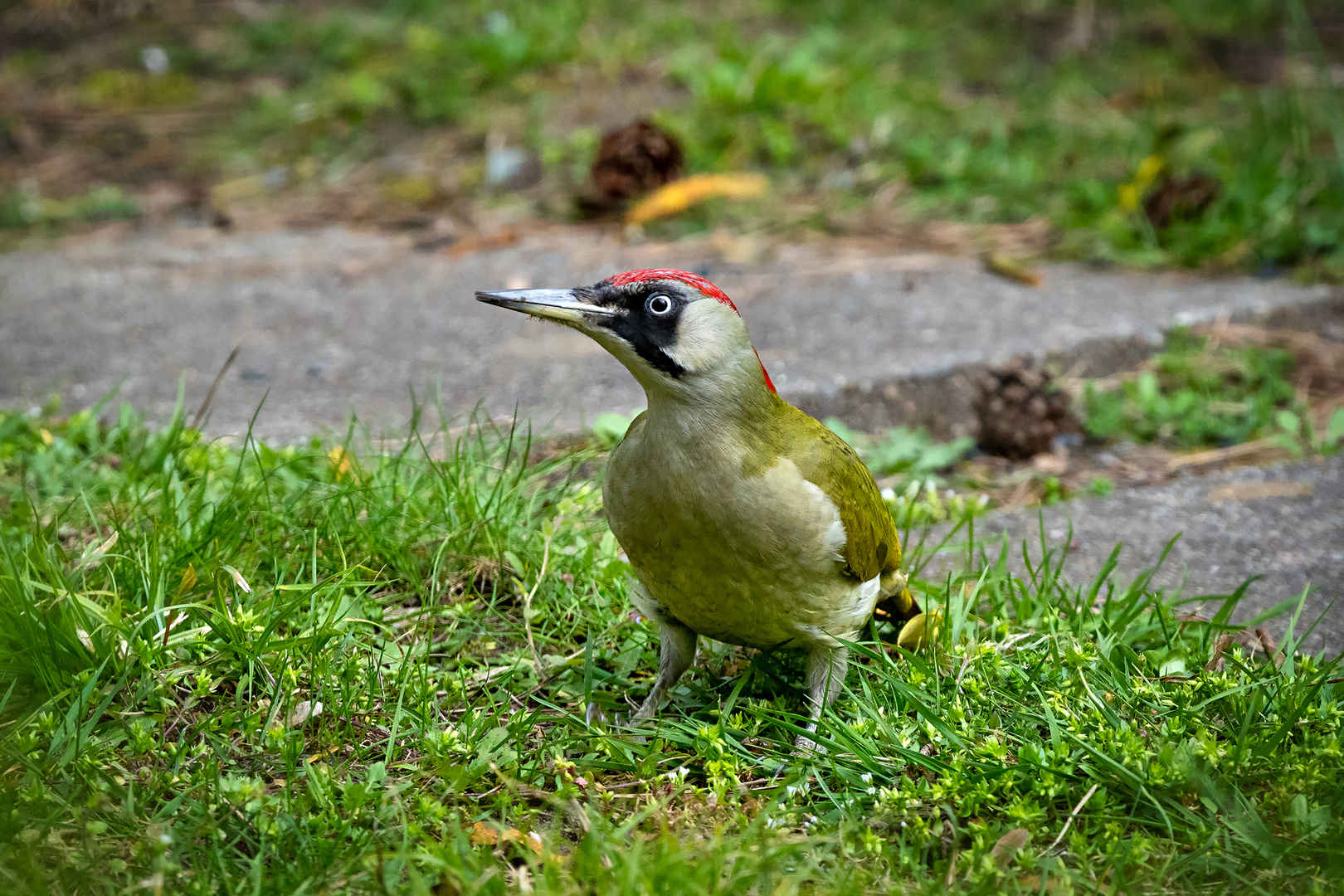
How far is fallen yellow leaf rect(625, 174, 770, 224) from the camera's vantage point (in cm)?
580

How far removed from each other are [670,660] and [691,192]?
139 inches

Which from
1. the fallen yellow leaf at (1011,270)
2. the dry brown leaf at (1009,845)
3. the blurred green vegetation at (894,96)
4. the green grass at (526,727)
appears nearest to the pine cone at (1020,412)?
the fallen yellow leaf at (1011,270)

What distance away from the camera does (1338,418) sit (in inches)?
165

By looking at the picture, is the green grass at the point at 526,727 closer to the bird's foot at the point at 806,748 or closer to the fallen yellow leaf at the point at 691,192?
the bird's foot at the point at 806,748

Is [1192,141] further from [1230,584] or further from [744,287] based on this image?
[1230,584]

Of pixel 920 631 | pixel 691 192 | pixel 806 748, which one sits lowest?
pixel 806 748

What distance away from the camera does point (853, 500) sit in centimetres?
259

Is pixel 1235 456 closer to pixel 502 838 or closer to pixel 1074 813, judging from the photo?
pixel 1074 813

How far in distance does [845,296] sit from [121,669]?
11.3ft

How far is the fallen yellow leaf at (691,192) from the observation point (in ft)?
19.0

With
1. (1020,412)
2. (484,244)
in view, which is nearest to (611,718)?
(1020,412)

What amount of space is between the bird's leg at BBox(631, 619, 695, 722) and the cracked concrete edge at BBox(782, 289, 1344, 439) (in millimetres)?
1570

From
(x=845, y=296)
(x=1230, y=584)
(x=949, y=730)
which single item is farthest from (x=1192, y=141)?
(x=949, y=730)

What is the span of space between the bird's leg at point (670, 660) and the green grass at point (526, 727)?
85mm
